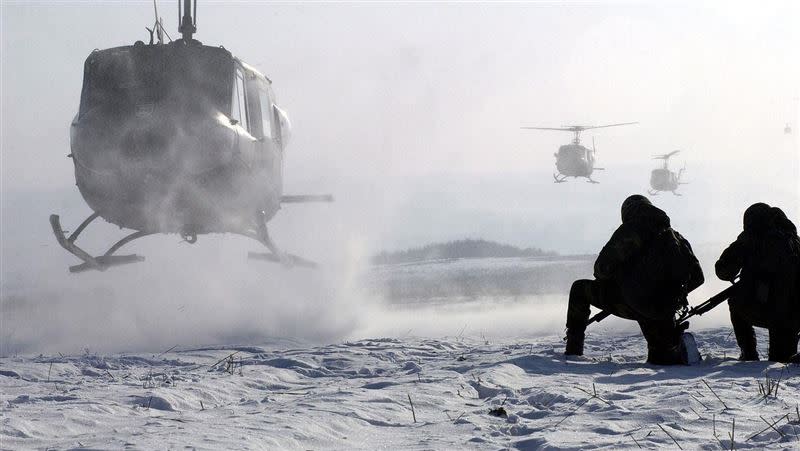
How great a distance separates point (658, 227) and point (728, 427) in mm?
3054

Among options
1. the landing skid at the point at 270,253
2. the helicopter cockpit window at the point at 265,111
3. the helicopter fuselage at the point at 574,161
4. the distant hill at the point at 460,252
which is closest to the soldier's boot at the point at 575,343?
the helicopter cockpit window at the point at 265,111

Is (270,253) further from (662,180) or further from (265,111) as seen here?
(662,180)

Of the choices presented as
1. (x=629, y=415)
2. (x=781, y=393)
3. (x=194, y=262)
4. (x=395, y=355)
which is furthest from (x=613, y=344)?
(x=194, y=262)

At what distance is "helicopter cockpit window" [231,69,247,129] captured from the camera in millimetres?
11406

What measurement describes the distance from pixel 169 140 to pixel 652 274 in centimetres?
616

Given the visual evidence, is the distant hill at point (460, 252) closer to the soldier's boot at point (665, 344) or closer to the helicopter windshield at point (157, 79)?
the helicopter windshield at point (157, 79)

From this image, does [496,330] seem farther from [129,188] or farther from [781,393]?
[781,393]

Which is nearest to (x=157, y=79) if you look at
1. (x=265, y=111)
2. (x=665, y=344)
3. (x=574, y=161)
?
(x=265, y=111)

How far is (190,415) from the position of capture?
179 inches

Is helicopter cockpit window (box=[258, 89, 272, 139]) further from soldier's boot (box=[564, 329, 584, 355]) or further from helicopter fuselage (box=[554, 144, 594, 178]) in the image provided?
helicopter fuselage (box=[554, 144, 594, 178])

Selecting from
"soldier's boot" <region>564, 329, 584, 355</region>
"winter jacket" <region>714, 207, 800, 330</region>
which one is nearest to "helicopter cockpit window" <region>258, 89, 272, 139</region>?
"soldier's boot" <region>564, 329, 584, 355</region>

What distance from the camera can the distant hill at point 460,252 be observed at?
3784 cm

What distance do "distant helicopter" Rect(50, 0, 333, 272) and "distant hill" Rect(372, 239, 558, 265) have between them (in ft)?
80.5

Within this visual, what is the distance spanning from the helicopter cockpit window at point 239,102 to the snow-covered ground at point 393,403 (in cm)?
456
